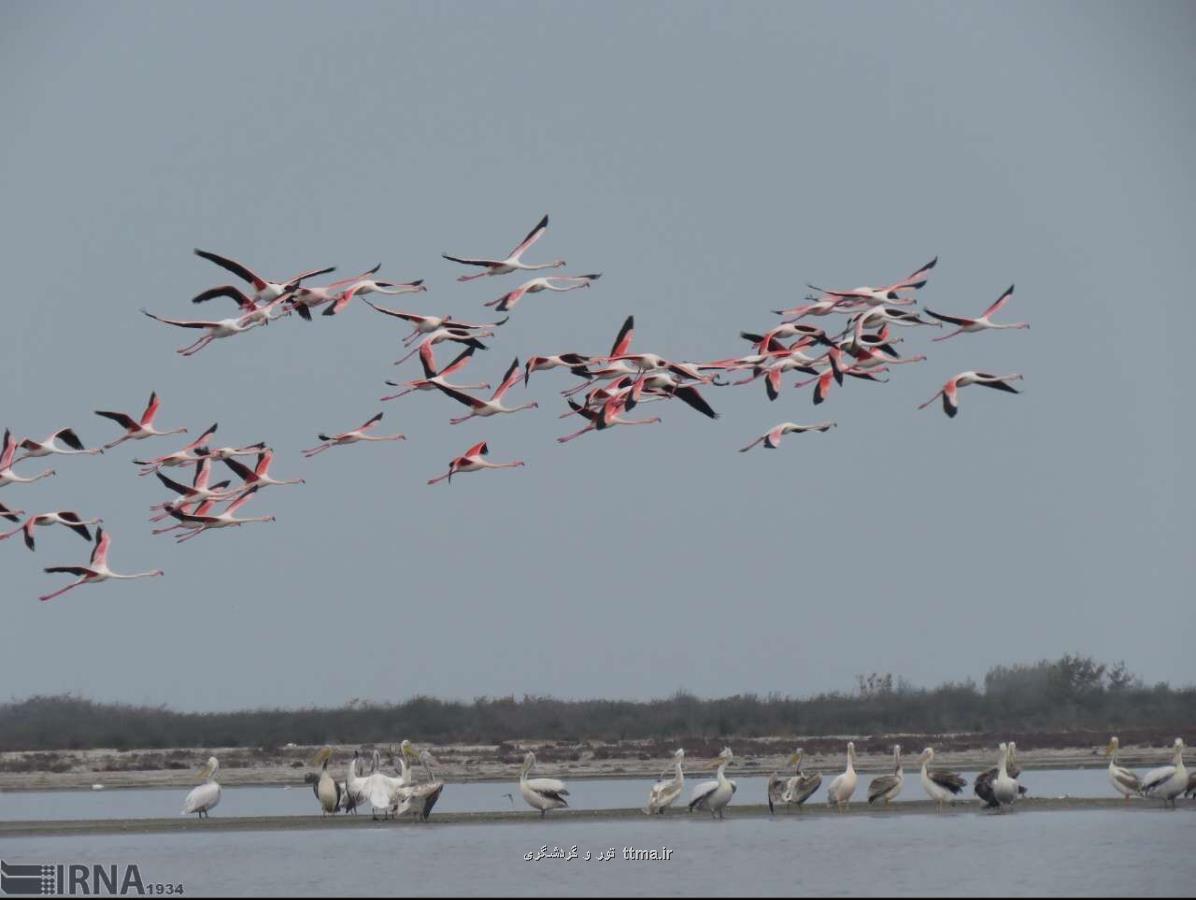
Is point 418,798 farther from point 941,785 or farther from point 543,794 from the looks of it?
point 941,785

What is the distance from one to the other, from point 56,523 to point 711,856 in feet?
45.5

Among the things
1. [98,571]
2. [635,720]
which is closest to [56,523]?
[98,571]

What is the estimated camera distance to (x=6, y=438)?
41156mm

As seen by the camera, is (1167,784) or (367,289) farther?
(367,289)

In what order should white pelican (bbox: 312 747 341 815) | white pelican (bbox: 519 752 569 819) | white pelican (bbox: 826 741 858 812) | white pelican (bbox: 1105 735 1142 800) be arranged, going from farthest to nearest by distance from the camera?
white pelican (bbox: 312 747 341 815)
white pelican (bbox: 826 741 858 812)
white pelican (bbox: 1105 735 1142 800)
white pelican (bbox: 519 752 569 819)

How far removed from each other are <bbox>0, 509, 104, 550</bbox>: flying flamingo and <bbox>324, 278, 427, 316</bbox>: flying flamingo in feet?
17.4

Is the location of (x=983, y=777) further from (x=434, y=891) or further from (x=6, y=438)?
(x=6, y=438)

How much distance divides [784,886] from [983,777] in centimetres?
781

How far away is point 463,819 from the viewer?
1383 inches

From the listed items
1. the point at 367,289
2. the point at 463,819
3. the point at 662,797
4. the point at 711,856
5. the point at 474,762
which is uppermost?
the point at 367,289

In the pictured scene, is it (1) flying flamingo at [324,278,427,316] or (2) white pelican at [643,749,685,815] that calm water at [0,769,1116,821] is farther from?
(1) flying flamingo at [324,278,427,316]

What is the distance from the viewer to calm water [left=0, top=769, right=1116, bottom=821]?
39188 millimetres

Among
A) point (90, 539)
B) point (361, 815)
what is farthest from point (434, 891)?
point (90, 539)

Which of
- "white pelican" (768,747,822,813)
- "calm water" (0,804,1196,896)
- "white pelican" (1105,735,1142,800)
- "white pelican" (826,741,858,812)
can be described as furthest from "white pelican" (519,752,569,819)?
"white pelican" (1105,735,1142,800)
